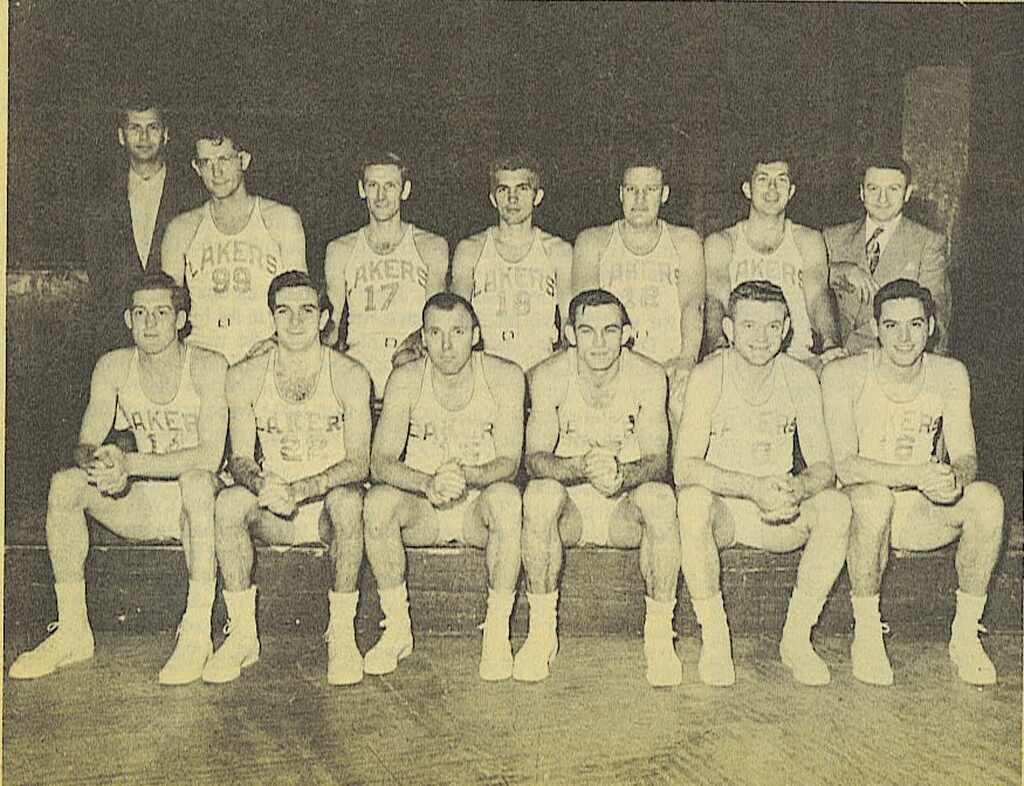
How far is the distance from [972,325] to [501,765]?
175cm

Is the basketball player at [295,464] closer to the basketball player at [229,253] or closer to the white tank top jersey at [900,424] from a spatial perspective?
the basketball player at [229,253]

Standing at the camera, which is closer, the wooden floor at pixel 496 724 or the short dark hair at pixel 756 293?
the wooden floor at pixel 496 724

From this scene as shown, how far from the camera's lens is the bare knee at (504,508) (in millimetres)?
3510

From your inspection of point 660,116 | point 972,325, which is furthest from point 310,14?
point 972,325

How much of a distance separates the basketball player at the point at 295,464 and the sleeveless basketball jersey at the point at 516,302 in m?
0.38

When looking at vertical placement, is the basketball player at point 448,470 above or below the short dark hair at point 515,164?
below

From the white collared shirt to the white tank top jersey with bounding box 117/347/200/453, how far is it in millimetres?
295

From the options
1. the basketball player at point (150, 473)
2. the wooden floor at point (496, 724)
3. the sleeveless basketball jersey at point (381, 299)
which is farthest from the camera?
the sleeveless basketball jersey at point (381, 299)

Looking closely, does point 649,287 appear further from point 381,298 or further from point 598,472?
point 381,298

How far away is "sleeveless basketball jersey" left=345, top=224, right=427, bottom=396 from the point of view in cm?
356

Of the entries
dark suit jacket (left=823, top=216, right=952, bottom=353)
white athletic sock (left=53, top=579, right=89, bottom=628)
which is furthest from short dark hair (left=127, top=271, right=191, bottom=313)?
dark suit jacket (left=823, top=216, right=952, bottom=353)

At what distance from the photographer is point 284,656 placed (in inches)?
137

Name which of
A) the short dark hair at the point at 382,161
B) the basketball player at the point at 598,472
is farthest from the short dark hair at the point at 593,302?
the short dark hair at the point at 382,161

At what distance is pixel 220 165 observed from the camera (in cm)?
353
